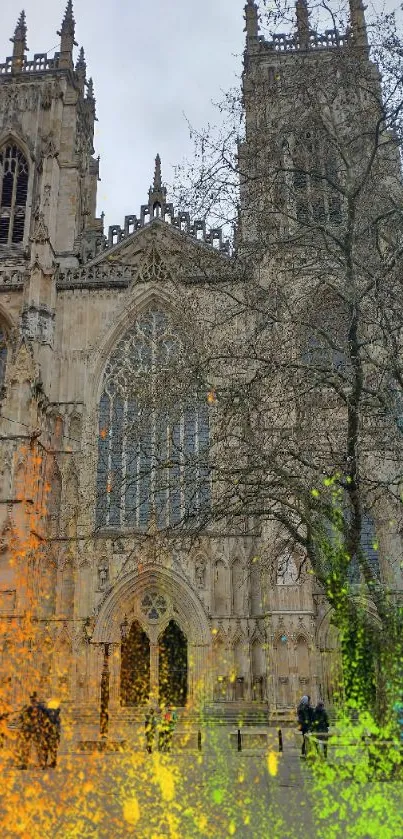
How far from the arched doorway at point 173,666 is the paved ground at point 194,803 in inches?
378

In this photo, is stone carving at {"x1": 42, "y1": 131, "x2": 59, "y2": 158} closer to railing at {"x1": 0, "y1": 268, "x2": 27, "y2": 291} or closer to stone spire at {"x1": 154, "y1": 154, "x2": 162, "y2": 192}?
stone spire at {"x1": 154, "y1": 154, "x2": 162, "y2": 192}

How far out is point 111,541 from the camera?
22594mm

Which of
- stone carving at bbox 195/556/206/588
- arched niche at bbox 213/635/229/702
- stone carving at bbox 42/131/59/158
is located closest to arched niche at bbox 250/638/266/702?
arched niche at bbox 213/635/229/702

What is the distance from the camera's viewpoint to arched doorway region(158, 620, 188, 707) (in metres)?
21.9

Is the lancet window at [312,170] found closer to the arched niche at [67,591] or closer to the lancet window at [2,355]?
the arched niche at [67,591]

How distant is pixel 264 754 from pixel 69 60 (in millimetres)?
29659

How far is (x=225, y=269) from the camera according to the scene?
12086 millimetres

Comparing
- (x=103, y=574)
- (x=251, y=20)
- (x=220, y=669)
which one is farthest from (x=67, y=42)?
(x=220, y=669)

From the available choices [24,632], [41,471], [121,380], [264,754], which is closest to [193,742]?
[264,754]

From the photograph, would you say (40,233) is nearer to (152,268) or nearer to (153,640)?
(152,268)

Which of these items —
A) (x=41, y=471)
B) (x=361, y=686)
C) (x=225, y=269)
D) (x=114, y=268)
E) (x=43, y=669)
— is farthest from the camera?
(x=114, y=268)

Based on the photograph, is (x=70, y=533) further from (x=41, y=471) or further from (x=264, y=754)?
(x=264, y=754)

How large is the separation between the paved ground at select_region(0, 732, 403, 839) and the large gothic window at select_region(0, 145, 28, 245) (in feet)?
70.7

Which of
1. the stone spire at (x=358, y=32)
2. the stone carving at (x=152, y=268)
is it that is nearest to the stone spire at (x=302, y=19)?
the stone spire at (x=358, y=32)
